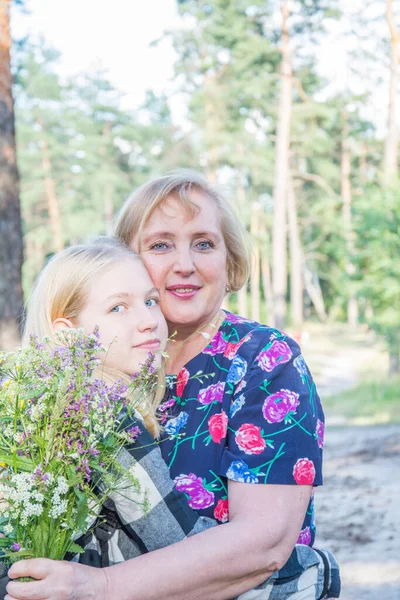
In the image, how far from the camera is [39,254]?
144ft

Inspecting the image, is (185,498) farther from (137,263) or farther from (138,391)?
(137,263)

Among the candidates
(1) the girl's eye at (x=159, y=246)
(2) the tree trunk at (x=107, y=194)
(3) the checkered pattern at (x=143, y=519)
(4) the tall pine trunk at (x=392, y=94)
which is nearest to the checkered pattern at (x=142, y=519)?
(3) the checkered pattern at (x=143, y=519)

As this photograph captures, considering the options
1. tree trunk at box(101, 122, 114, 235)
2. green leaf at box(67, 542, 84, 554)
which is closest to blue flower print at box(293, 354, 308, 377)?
green leaf at box(67, 542, 84, 554)

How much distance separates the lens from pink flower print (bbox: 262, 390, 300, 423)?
2.09m

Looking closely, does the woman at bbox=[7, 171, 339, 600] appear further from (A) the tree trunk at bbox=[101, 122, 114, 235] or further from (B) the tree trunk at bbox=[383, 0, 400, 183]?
(A) the tree trunk at bbox=[101, 122, 114, 235]

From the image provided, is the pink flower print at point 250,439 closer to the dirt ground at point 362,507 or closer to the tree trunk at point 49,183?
the dirt ground at point 362,507

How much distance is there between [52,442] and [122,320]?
609 millimetres

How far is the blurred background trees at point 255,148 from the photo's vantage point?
16562mm

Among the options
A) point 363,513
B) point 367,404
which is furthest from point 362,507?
point 367,404

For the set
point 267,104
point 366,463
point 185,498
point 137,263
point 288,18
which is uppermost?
point 288,18

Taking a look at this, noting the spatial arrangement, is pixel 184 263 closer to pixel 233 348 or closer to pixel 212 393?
pixel 233 348

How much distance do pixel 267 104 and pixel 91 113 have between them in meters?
18.6

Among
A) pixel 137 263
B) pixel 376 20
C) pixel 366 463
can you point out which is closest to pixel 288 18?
pixel 376 20

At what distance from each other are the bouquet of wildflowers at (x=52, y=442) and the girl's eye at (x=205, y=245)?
924 millimetres
